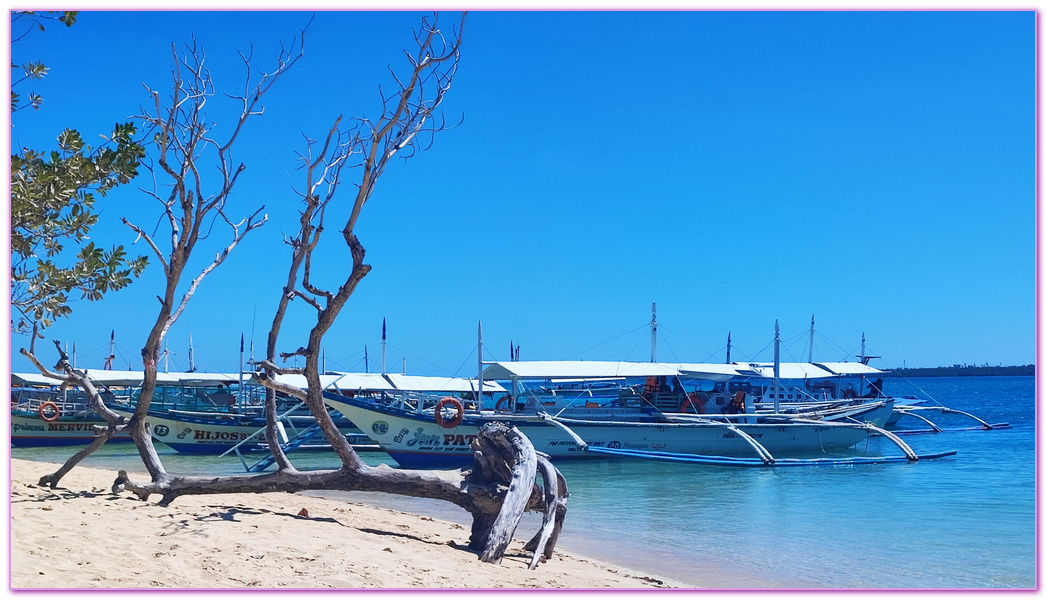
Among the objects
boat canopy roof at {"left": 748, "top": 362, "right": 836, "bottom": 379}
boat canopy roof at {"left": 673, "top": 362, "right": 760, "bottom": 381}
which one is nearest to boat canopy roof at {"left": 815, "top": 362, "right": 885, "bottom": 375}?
boat canopy roof at {"left": 748, "top": 362, "right": 836, "bottom": 379}

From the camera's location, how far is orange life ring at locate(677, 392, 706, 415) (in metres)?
23.8

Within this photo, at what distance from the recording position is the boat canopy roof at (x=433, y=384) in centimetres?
3005

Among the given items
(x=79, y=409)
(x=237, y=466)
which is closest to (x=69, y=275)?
(x=237, y=466)

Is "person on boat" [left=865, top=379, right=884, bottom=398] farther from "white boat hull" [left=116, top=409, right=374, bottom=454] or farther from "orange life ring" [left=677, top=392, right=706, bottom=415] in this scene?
"white boat hull" [left=116, top=409, right=374, bottom=454]

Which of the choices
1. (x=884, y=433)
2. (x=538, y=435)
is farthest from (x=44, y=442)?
(x=884, y=433)

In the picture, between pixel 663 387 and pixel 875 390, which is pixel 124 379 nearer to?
pixel 663 387

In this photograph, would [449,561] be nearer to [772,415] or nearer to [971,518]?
[971,518]

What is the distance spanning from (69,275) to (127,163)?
0.87m

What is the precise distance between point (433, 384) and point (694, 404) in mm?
11318

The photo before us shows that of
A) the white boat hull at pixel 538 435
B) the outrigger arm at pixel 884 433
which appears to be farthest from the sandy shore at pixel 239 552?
the outrigger arm at pixel 884 433

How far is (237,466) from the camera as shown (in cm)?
2067

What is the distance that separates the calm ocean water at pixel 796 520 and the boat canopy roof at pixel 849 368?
11621 millimetres

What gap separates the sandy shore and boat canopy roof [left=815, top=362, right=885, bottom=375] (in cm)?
2844

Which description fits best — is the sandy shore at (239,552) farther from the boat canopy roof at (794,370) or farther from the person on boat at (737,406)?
the boat canopy roof at (794,370)
